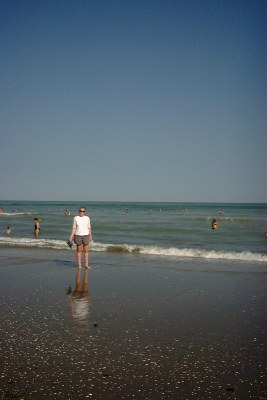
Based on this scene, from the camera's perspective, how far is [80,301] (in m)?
7.54

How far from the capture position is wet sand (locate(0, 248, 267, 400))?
3924 millimetres

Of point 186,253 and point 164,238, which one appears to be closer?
point 186,253

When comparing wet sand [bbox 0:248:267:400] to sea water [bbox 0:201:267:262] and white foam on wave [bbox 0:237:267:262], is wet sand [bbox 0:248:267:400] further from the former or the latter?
sea water [bbox 0:201:267:262]

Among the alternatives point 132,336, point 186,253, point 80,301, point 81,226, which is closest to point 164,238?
point 186,253

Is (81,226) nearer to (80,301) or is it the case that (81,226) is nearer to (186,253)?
(80,301)

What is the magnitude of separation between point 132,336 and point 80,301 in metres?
2.36

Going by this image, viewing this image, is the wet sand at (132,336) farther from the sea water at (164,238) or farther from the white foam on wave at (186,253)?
the sea water at (164,238)

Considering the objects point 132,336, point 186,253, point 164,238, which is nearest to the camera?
point 132,336

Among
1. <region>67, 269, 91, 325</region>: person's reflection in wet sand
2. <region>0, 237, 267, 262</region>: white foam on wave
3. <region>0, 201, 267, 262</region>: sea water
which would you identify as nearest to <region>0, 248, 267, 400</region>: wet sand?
<region>67, 269, 91, 325</region>: person's reflection in wet sand

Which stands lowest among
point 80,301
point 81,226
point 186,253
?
point 186,253

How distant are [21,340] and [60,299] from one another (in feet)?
8.13

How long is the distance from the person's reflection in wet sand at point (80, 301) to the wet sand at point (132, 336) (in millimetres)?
21

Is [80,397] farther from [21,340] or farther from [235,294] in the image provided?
[235,294]

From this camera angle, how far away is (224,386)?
3.95m
